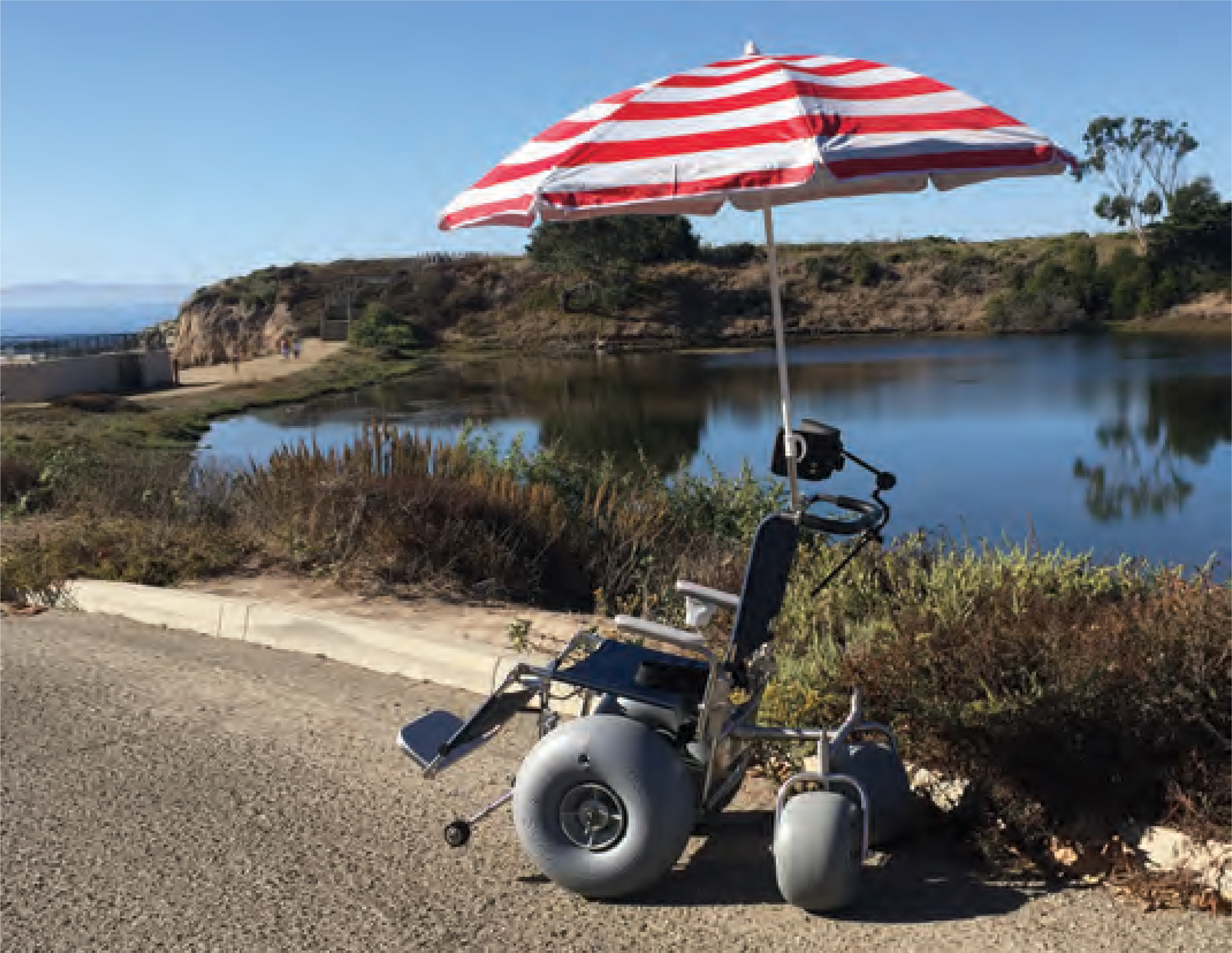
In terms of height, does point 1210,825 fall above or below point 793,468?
below

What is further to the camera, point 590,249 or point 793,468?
point 590,249

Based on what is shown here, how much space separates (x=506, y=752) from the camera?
564 cm

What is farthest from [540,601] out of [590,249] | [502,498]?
[590,249]

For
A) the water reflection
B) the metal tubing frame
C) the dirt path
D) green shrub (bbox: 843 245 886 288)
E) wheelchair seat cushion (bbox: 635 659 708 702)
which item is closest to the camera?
wheelchair seat cushion (bbox: 635 659 708 702)

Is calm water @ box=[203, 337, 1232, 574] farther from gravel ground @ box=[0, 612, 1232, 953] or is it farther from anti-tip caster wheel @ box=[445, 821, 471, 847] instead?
anti-tip caster wheel @ box=[445, 821, 471, 847]

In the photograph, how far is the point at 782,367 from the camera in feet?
15.2

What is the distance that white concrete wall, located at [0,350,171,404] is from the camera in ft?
129

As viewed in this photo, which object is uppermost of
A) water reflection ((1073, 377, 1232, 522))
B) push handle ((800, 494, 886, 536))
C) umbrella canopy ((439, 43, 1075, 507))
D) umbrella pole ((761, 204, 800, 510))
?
umbrella canopy ((439, 43, 1075, 507))

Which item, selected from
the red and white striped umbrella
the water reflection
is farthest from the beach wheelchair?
the water reflection

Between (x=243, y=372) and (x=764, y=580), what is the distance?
52404 millimetres

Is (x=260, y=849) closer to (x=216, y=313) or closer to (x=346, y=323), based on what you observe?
(x=346, y=323)

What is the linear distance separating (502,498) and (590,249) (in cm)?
6239

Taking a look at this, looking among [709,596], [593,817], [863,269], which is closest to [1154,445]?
[709,596]

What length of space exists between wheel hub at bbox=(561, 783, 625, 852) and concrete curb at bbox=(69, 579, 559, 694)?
214 centimetres
